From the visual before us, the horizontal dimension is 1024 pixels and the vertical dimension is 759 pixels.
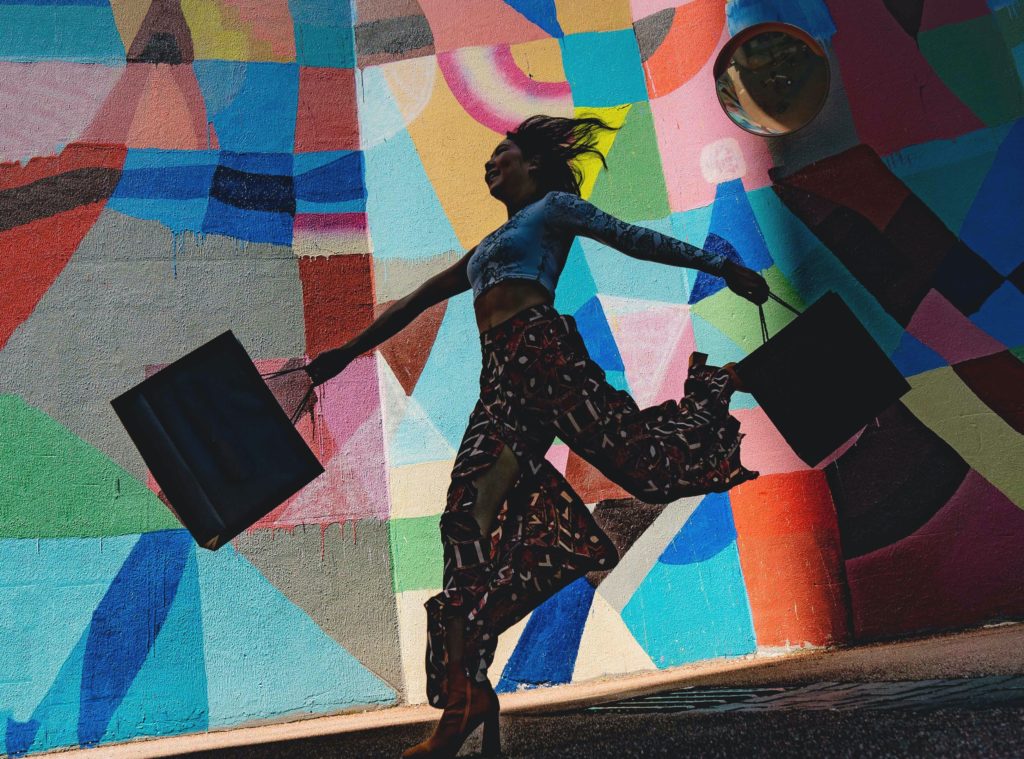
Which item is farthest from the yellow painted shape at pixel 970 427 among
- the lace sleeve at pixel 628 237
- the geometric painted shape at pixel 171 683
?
the geometric painted shape at pixel 171 683

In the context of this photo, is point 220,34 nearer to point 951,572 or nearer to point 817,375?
point 817,375

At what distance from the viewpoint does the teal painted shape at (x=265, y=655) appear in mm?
4379

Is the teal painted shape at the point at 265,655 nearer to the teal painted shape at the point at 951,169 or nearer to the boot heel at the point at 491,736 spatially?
the boot heel at the point at 491,736

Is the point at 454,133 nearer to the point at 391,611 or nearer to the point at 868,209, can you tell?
the point at 868,209

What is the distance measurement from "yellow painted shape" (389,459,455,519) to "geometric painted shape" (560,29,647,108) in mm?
1941

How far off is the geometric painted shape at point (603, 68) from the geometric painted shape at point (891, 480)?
6.53ft

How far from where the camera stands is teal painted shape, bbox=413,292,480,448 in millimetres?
4715

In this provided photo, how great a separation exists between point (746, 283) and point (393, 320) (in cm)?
140

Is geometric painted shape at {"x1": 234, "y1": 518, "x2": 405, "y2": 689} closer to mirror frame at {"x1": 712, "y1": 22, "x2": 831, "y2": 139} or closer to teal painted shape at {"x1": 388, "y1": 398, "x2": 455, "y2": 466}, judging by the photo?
teal painted shape at {"x1": 388, "y1": 398, "x2": 455, "y2": 466}

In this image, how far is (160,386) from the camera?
362cm

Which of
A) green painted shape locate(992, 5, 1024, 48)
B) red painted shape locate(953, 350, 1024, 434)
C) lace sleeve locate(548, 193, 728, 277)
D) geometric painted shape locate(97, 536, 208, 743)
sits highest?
green painted shape locate(992, 5, 1024, 48)

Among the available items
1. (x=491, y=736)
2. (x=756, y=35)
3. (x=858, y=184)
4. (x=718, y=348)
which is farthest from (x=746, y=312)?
(x=491, y=736)

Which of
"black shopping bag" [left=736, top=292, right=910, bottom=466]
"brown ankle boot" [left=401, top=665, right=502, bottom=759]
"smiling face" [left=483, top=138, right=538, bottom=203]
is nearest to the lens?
"brown ankle boot" [left=401, top=665, right=502, bottom=759]

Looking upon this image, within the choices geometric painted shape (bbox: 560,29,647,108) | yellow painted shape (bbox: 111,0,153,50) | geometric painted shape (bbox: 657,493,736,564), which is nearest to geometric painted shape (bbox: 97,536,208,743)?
geometric painted shape (bbox: 657,493,736,564)
